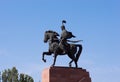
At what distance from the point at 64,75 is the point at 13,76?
82.0 ft

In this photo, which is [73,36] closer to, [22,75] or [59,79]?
[59,79]

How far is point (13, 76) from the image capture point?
45250mm

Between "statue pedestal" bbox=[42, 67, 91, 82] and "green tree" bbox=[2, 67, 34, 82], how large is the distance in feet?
75.0

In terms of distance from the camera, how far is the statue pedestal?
2064 cm

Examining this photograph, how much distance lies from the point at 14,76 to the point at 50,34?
2406 cm

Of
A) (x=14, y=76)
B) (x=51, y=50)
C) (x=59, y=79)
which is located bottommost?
(x=14, y=76)

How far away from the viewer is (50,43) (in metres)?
21.2

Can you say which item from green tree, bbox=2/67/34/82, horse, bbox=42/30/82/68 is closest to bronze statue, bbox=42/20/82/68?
horse, bbox=42/30/82/68

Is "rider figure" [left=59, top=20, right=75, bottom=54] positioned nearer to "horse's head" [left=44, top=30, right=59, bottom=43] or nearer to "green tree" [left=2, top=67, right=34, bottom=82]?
"horse's head" [left=44, top=30, right=59, bottom=43]

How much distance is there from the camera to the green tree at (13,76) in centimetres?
4381

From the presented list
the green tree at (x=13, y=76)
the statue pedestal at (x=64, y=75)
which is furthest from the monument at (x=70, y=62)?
the green tree at (x=13, y=76)

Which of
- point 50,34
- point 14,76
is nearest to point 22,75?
point 14,76

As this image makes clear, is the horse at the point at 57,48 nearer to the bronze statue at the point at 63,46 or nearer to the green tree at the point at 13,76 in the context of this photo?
the bronze statue at the point at 63,46

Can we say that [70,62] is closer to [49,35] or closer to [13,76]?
[49,35]
